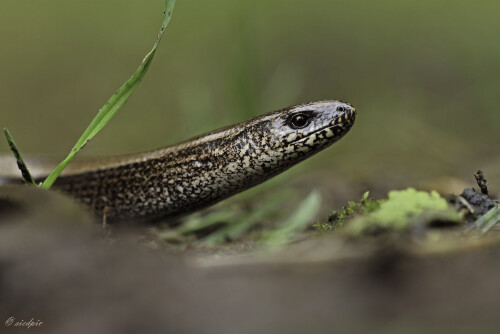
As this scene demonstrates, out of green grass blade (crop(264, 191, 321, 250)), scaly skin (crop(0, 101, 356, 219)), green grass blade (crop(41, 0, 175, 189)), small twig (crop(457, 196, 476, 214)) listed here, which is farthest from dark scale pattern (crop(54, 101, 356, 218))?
small twig (crop(457, 196, 476, 214))

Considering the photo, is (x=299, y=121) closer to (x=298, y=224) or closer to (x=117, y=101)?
(x=298, y=224)

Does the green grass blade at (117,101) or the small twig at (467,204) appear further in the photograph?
the green grass blade at (117,101)

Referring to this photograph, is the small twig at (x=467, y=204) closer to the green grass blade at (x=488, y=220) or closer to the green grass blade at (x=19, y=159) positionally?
the green grass blade at (x=488, y=220)

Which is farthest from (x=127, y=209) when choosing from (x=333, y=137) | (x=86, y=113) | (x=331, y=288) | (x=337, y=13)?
(x=337, y=13)

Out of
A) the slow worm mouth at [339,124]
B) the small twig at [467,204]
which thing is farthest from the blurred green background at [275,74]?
the small twig at [467,204]

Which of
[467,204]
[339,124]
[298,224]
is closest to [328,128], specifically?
[339,124]

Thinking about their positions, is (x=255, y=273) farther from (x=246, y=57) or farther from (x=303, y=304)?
(x=246, y=57)

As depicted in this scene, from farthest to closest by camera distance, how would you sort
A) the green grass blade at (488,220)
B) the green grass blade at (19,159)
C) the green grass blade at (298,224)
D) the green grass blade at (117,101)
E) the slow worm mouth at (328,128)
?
the slow worm mouth at (328,128) → the green grass blade at (298,224) → the green grass blade at (117,101) → the green grass blade at (19,159) → the green grass blade at (488,220)

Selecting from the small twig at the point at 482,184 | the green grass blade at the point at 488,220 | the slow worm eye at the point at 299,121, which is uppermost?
the slow worm eye at the point at 299,121
